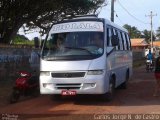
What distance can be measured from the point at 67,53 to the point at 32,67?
9619 mm

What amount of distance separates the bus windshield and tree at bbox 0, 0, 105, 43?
846 centimetres

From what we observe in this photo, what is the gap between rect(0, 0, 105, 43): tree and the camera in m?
22.5

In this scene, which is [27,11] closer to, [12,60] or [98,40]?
[12,60]

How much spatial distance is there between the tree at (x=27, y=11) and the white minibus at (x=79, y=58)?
838 centimetres

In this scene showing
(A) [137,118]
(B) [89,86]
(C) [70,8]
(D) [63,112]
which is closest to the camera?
(A) [137,118]

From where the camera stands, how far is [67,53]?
12.3 meters

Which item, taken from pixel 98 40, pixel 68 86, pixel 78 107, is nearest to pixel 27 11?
pixel 98 40

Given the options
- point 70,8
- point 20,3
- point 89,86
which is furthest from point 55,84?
point 70,8

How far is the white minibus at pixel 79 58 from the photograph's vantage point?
11.8 metres

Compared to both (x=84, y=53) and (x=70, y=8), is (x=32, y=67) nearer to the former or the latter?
(x=70, y=8)

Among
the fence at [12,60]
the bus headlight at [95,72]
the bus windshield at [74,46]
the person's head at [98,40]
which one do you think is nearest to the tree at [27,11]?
the fence at [12,60]

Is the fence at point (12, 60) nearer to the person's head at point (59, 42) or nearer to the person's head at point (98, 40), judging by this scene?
the person's head at point (59, 42)

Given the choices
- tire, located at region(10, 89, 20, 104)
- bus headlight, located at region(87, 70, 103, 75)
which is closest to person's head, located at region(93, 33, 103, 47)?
bus headlight, located at region(87, 70, 103, 75)

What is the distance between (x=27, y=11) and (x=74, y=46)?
1131cm
